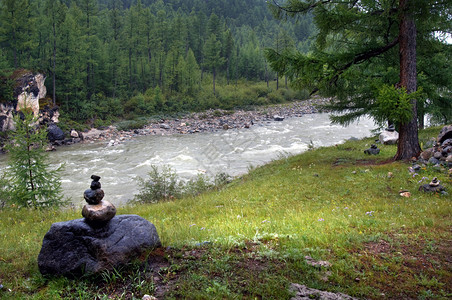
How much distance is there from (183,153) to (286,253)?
2064 centimetres

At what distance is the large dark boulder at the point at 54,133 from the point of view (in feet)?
102

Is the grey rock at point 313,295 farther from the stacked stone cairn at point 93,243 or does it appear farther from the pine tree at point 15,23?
the pine tree at point 15,23

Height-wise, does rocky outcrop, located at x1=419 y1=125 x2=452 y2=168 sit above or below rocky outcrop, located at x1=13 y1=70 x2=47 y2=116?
below

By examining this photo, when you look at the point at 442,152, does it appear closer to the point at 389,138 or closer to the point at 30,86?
the point at 389,138

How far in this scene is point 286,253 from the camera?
181 inches

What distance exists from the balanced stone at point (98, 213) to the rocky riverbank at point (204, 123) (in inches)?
1059

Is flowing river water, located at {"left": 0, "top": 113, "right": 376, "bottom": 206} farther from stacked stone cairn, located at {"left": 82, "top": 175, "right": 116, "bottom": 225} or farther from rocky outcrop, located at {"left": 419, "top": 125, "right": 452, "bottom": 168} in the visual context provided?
stacked stone cairn, located at {"left": 82, "top": 175, "right": 116, "bottom": 225}

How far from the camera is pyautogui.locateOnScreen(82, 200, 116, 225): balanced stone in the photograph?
4.48 metres

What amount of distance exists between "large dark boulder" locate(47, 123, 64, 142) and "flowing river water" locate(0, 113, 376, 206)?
95.5 inches

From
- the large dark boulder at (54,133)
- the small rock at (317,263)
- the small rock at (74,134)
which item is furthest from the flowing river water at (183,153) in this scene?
the small rock at (317,263)

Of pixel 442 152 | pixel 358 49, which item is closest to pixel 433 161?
pixel 442 152

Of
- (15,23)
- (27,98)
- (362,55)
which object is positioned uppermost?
(15,23)

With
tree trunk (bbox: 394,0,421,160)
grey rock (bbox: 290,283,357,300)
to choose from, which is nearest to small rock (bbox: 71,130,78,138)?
tree trunk (bbox: 394,0,421,160)

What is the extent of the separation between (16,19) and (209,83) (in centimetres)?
3863
